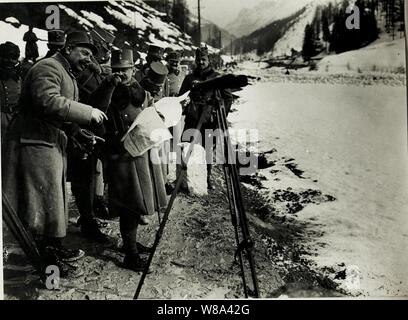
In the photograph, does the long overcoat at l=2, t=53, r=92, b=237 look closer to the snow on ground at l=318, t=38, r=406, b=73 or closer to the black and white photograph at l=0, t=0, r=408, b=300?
the black and white photograph at l=0, t=0, r=408, b=300

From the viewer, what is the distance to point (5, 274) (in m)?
3.00

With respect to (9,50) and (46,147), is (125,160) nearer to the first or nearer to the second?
(46,147)

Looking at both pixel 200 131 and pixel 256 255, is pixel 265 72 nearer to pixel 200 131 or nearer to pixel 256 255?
pixel 200 131

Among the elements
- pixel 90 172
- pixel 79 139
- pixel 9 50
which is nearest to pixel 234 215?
pixel 90 172

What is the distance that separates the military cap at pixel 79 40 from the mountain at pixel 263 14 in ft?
3.46

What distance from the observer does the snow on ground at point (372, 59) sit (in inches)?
120

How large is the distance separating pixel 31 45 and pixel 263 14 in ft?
5.84

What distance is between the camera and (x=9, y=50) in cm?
309

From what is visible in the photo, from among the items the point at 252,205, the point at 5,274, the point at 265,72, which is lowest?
the point at 5,274

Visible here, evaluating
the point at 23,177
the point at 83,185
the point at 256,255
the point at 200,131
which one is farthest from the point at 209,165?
the point at 23,177

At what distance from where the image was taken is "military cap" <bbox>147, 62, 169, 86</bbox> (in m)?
3.04

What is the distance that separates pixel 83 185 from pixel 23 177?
1.40 ft

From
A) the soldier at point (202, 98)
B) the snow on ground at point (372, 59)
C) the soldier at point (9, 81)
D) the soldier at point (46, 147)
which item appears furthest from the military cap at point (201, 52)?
the soldier at point (9, 81)
